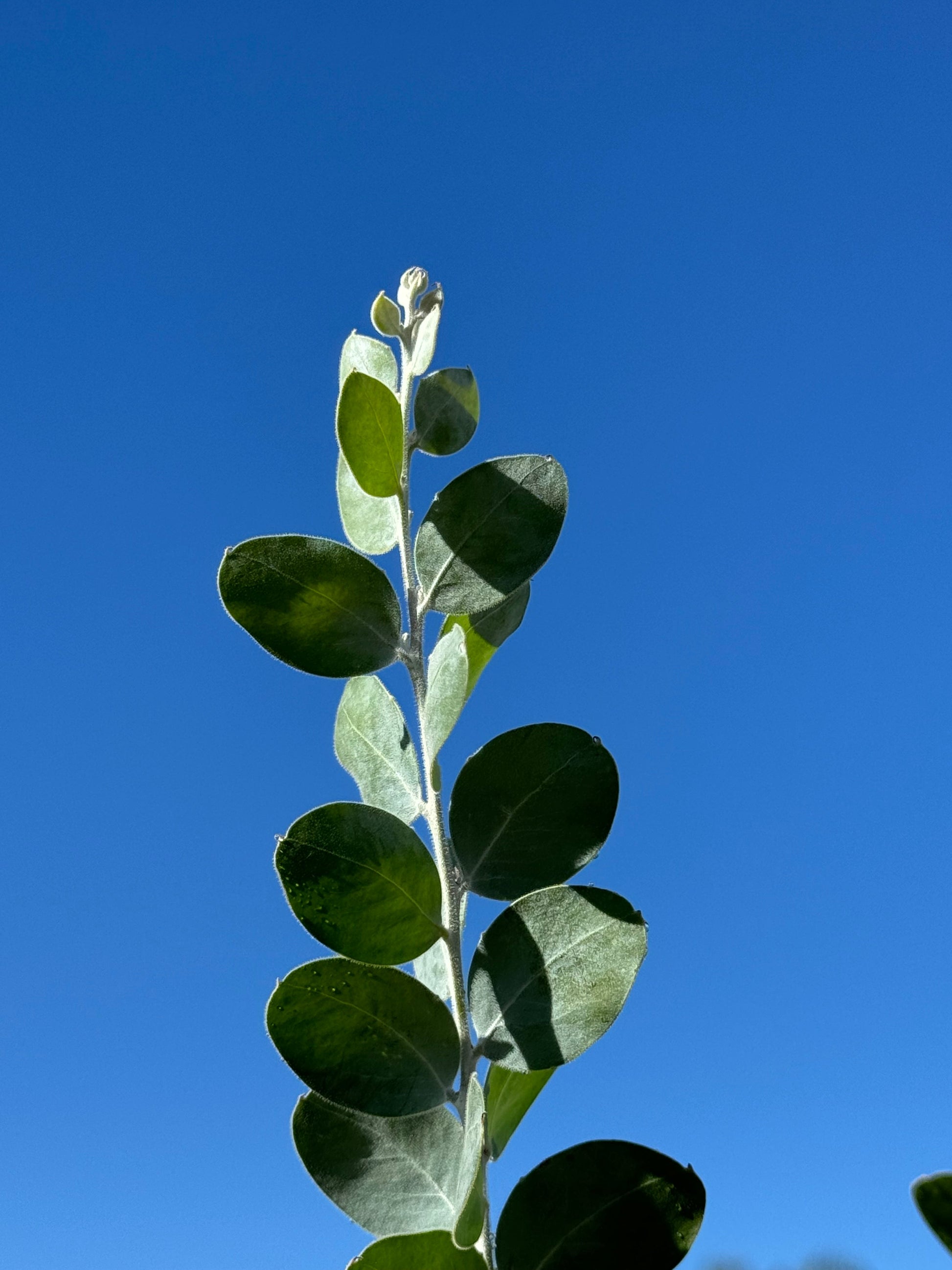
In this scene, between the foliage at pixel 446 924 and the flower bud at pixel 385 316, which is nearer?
the foliage at pixel 446 924

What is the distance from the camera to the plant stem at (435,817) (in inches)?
43.1

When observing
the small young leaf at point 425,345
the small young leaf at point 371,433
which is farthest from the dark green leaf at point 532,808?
the small young leaf at point 425,345

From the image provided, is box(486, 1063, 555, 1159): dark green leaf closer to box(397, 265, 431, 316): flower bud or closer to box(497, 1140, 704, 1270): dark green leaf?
box(497, 1140, 704, 1270): dark green leaf

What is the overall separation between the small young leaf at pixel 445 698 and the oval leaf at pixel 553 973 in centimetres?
22

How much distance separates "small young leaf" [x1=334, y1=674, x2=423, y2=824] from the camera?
1.35 m

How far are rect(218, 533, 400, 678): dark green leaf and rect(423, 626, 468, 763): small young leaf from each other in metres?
0.08

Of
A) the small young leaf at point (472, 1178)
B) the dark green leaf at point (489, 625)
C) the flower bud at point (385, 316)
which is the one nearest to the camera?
the small young leaf at point (472, 1178)

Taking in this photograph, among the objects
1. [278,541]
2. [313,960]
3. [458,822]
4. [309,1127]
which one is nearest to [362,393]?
[278,541]

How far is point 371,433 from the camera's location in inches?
53.1

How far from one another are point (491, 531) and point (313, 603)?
22 centimetres

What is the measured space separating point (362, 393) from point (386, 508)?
251 millimetres

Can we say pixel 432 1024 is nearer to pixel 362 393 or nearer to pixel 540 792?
pixel 540 792

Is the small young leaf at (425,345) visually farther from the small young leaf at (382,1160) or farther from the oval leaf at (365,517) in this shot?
the small young leaf at (382,1160)

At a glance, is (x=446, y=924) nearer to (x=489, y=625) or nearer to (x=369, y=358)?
(x=489, y=625)
